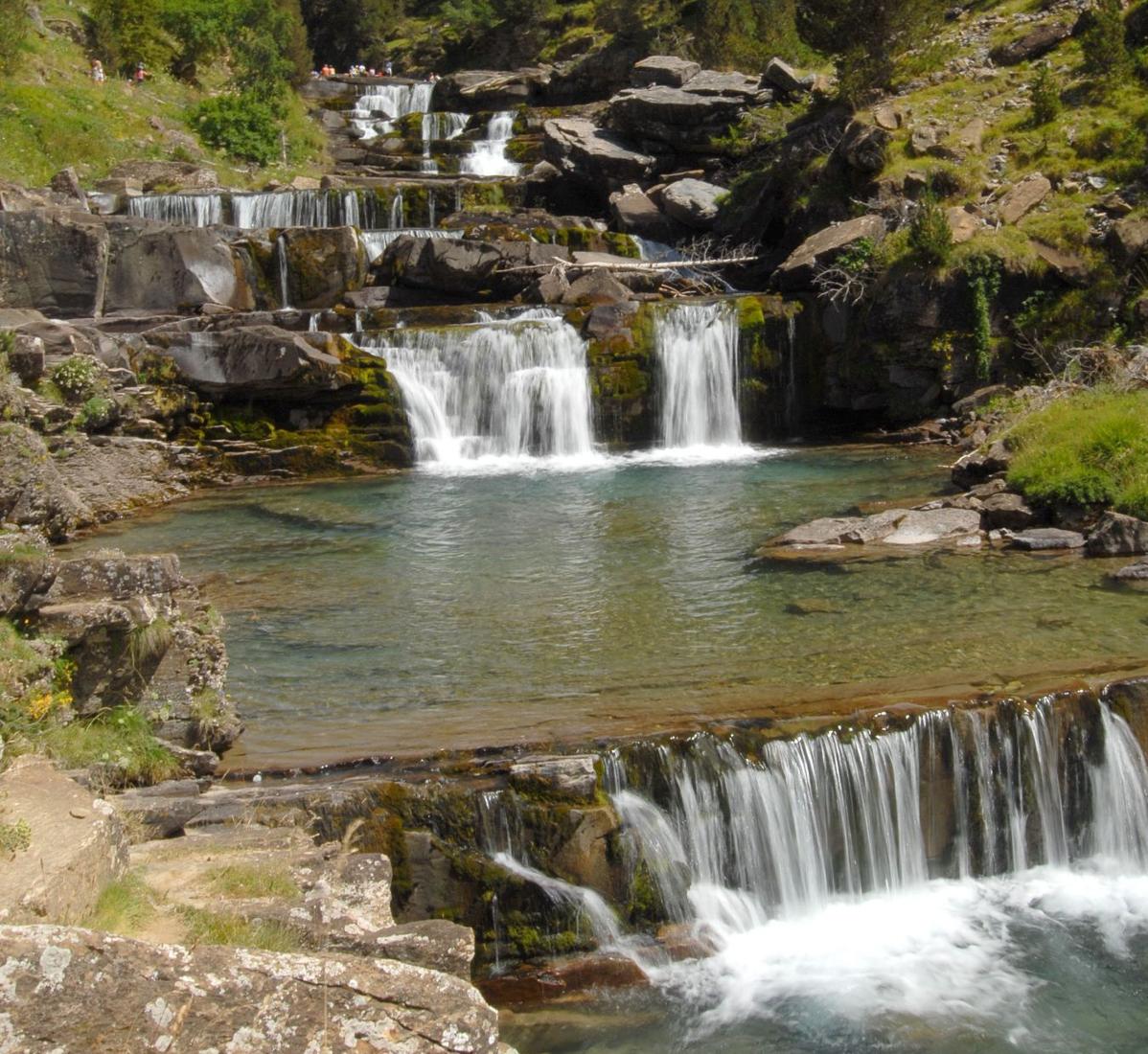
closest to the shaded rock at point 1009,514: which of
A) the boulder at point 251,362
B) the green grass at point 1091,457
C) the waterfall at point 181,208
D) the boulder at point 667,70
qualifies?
the green grass at point 1091,457

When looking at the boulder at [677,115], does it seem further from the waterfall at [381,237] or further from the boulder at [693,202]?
the waterfall at [381,237]

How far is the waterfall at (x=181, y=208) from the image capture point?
86.3 ft

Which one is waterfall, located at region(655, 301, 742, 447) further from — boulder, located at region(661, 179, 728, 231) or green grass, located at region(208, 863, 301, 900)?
green grass, located at region(208, 863, 301, 900)

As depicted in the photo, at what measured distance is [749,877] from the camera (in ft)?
25.8

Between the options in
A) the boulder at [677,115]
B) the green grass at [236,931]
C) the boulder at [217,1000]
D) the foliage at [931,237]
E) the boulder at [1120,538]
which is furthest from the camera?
the boulder at [677,115]

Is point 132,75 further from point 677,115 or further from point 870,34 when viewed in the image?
point 870,34

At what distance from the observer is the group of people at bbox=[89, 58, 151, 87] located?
3466 cm

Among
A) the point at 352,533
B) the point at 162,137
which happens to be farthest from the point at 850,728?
the point at 162,137

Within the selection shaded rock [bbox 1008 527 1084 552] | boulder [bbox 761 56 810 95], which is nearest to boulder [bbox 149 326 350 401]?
shaded rock [bbox 1008 527 1084 552]

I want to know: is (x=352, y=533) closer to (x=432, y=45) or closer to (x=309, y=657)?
(x=309, y=657)

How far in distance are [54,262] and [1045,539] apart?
17.4m

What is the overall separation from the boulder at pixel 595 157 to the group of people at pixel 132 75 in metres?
13.7

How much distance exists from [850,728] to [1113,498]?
706 centimetres

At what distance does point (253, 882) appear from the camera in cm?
564
